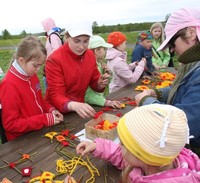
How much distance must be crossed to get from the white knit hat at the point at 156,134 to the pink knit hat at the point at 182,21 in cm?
71

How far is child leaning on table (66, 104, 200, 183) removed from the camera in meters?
1.13

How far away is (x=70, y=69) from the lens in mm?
2580

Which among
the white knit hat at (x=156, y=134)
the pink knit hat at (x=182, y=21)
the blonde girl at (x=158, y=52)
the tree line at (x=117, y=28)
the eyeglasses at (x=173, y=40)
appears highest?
the pink knit hat at (x=182, y=21)

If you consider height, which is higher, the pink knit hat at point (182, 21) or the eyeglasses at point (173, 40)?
the pink knit hat at point (182, 21)

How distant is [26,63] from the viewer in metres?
2.28

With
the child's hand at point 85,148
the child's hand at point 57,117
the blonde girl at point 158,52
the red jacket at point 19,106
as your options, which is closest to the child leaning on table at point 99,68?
the child's hand at point 57,117

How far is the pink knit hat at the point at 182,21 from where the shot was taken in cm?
164

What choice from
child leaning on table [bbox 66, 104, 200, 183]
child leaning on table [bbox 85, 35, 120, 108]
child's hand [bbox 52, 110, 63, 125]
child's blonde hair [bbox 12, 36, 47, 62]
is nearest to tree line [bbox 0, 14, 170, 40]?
child leaning on table [bbox 85, 35, 120, 108]

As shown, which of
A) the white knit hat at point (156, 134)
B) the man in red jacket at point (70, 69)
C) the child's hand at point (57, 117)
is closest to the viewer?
the white knit hat at point (156, 134)

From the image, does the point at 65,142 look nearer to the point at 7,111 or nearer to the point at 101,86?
the point at 7,111

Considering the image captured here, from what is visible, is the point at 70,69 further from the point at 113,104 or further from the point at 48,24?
the point at 48,24

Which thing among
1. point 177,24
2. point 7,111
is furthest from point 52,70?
point 177,24

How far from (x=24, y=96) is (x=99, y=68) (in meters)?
1.36

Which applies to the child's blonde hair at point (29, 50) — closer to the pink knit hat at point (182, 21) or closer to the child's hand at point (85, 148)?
the child's hand at point (85, 148)
